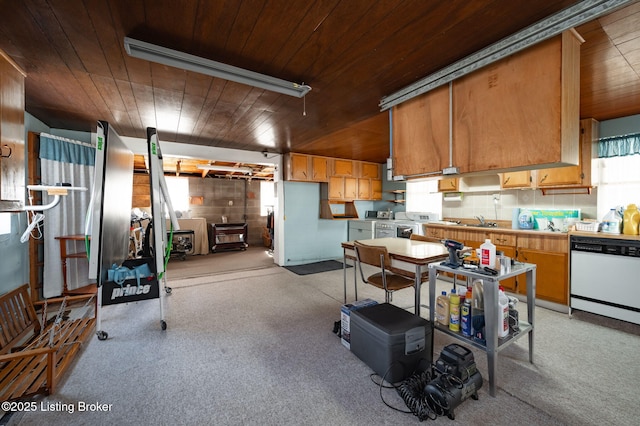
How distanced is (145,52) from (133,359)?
92.4 inches

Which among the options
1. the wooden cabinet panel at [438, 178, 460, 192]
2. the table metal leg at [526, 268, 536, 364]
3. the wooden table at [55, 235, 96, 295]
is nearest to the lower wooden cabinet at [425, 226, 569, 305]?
the wooden cabinet panel at [438, 178, 460, 192]

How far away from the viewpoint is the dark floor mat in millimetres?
5027

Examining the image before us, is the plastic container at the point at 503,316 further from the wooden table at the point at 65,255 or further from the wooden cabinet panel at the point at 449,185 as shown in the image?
the wooden table at the point at 65,255

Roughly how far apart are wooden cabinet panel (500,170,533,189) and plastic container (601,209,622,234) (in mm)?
834

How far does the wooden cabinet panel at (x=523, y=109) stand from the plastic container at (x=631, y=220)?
6.46ft

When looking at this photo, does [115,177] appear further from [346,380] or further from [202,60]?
[346,380]

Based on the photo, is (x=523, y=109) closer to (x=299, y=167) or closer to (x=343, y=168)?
(x=299, y=167)

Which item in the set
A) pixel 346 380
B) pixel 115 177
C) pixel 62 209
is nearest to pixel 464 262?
pixel 346 380

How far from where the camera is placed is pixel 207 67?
1.97m

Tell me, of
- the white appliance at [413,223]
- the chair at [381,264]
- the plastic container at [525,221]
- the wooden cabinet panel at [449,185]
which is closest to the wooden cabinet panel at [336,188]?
the white appliance at [413,223]

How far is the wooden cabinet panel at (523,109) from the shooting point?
1.62 meters

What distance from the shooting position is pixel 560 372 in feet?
6.45

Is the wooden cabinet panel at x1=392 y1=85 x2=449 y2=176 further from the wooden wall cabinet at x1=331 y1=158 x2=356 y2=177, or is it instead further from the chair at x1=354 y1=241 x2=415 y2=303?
the wooden wall cabinet at x1=331 y1=158 x2=356 y2=177

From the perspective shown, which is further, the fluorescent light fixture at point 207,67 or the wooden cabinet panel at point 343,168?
the wooden cabinet panel at point 343,168
